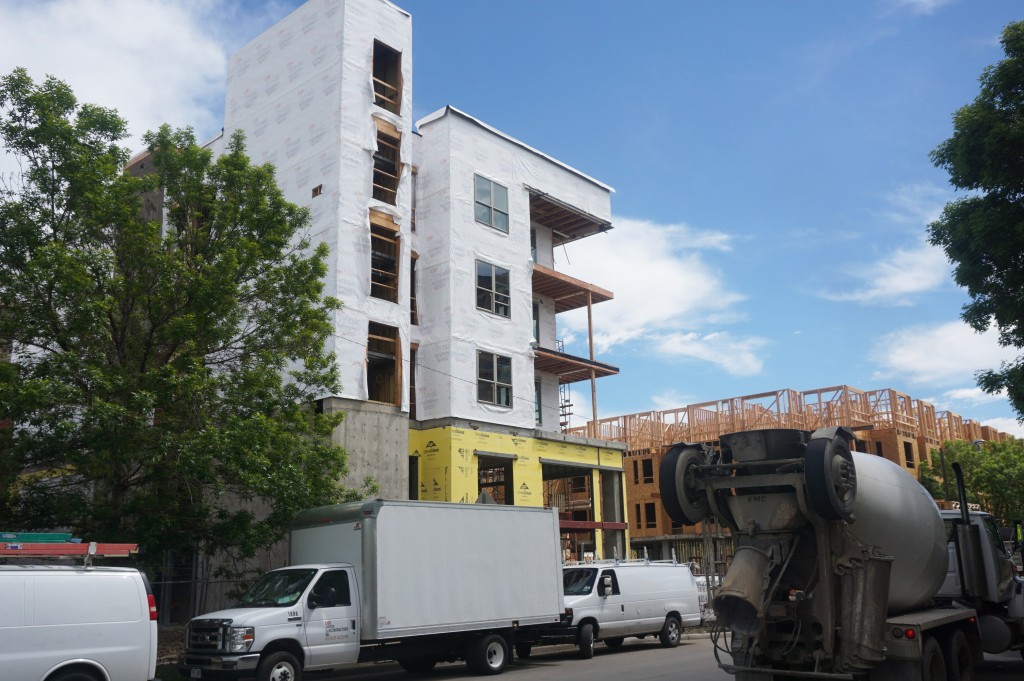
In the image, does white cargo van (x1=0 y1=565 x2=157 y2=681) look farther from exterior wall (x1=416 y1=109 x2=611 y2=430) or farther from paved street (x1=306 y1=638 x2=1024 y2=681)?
exterior wall (x1=416 y1=109 x2=611 y2=430)

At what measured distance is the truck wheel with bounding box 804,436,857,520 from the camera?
8.76 metres

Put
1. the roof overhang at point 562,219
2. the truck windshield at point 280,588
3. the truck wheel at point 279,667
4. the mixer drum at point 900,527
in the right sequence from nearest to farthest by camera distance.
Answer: the mixer drum at point 900,527 < the truck wheel at point 279,667 < the truck windshield at point 280,588 < the roof overhang at point 562,219

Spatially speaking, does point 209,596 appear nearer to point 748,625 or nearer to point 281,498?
point 281,498

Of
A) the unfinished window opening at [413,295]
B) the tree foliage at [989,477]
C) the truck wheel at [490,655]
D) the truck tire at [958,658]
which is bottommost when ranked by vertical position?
the truck wheel at [490,655]

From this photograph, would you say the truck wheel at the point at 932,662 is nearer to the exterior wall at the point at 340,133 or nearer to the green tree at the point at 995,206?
the green tree at the point at 995,206

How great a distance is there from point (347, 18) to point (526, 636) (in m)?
20.1

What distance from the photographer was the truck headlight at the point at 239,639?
1291 cm

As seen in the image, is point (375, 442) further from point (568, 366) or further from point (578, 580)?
point (568, 366)

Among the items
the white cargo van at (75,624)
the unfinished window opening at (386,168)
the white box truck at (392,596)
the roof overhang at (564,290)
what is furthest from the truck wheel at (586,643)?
the roof overhang at (564,290)

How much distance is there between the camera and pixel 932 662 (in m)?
9.88

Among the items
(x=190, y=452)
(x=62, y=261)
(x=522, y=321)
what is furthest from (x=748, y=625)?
(x=522, y=321)

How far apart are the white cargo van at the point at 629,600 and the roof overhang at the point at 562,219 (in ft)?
56.1

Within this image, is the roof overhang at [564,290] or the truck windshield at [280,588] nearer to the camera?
the truck windshield at [280,588]

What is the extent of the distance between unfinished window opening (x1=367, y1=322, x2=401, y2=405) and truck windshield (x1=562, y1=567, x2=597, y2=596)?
8.65 metres
